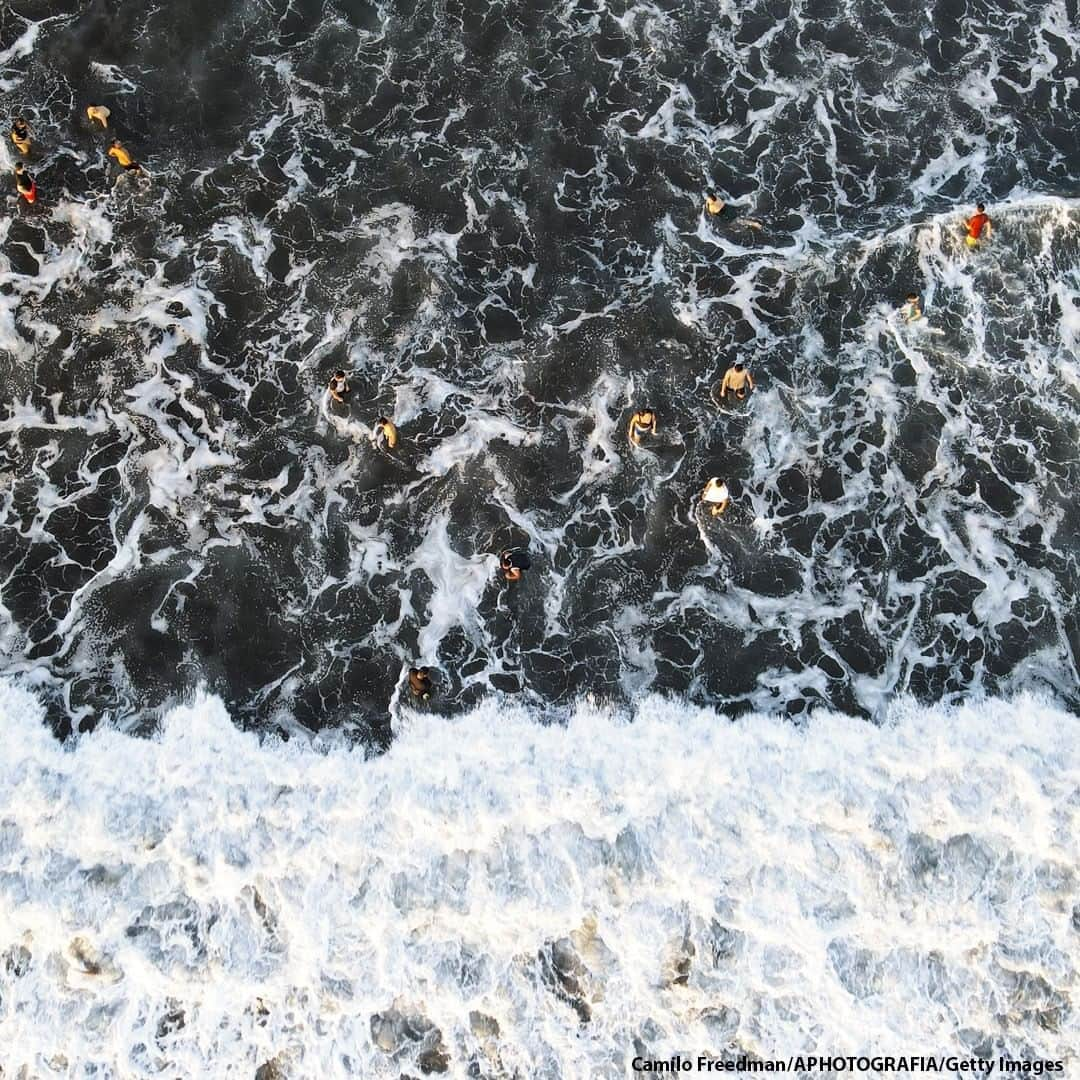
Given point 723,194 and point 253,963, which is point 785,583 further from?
point 253,963

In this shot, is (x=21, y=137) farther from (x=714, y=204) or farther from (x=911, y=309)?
(x=911, y=309)

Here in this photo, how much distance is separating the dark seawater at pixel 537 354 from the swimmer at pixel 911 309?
0.43 m

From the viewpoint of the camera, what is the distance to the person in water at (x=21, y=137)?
75.3ft

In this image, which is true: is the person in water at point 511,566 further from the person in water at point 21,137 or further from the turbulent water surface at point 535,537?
the person in water at point 21,137

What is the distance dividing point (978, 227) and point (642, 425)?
374 inches

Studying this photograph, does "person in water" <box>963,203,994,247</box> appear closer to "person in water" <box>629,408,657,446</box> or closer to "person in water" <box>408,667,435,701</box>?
"person in water" <box>629,408,657,446</box>

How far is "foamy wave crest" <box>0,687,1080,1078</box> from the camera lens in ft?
48.2

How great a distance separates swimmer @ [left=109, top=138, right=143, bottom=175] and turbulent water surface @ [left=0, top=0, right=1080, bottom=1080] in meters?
→ 0.45

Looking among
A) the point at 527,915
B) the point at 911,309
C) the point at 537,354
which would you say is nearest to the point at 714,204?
the point at 911,309

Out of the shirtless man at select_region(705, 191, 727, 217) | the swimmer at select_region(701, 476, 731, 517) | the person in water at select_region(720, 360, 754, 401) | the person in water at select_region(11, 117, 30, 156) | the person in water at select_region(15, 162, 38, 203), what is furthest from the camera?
the person in water at select_region(11, 117, 30, 156)

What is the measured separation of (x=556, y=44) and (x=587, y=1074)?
24372 mm

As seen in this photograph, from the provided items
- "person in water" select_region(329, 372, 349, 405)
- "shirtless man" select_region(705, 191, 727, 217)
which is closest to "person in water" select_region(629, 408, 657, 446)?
"shirtless man" select_region(705, 191, 727, 217)

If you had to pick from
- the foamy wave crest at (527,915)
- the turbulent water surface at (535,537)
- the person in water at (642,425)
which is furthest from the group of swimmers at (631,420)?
the foamy wave crest at (527,915)

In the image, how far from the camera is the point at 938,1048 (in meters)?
14.8
